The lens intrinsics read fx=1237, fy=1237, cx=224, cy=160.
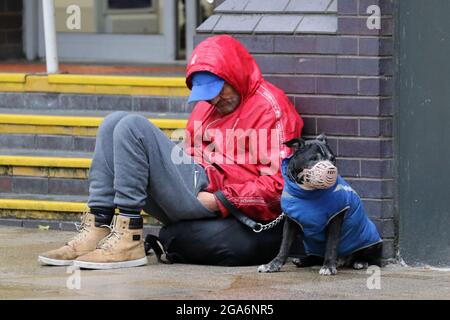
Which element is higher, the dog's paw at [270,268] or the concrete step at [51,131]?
the concrete step at [51,131]

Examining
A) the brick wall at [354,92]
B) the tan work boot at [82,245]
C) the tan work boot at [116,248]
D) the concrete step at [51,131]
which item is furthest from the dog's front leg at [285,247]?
the concrete step at [51,131]

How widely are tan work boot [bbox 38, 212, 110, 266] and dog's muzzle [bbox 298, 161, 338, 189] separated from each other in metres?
1.18

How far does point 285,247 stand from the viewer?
6.22m

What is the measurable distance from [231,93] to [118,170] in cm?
72

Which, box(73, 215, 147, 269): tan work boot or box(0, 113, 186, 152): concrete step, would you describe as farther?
box(0, 113, 186, 152): concrete step

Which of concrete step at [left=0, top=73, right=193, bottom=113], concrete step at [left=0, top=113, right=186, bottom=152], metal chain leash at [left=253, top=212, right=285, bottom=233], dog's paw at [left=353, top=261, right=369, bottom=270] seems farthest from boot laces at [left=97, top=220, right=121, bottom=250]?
concrete step at [left=0, top=73, right=193, bottom=113]

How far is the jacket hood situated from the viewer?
20.7ft

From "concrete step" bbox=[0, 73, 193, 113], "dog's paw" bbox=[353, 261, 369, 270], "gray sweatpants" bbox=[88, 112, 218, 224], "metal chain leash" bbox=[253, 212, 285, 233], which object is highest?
"concrete step" bbox=[0, 73, 193, 113]

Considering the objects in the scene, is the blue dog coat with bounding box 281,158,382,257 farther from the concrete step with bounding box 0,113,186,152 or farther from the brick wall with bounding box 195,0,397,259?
the concrete step with bounding box 0,113,186,152

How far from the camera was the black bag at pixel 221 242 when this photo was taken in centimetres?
636

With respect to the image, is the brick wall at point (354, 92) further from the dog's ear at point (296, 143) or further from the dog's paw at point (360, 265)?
the dog's ear at point (296, 143)

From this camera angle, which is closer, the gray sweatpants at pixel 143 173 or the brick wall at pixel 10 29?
the gray sweatpants at pixel 143 173

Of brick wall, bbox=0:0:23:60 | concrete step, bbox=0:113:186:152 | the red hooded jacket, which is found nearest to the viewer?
the red hooded jacket

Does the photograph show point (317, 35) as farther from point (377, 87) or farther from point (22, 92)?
point (22, 92)
